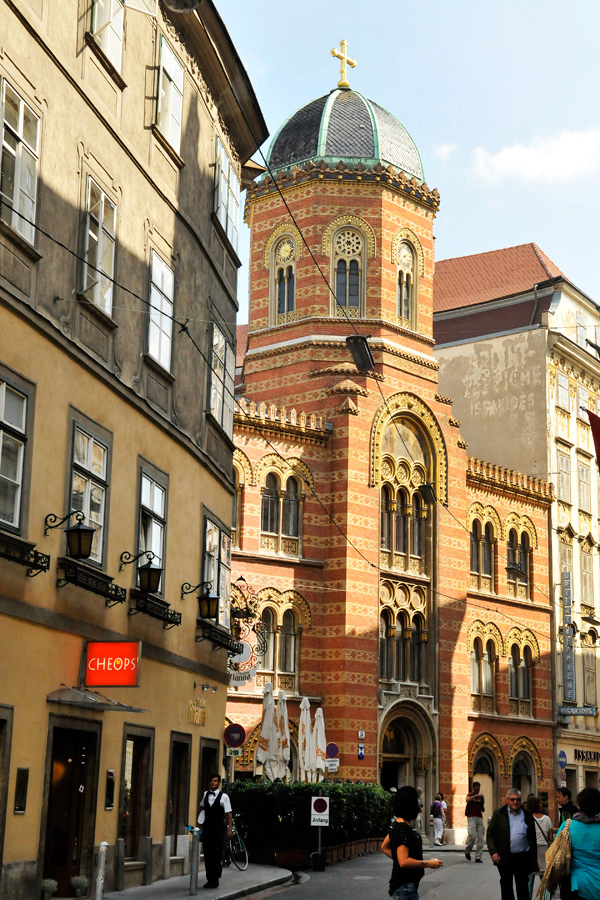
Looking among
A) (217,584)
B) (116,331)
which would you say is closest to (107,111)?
(116,331)

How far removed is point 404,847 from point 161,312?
33.2 ft

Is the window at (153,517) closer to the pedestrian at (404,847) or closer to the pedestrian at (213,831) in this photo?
the pedestrian at (213,831)

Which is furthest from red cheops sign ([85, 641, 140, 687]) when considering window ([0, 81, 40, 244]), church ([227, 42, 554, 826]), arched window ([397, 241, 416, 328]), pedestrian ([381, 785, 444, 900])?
arched window ([397, 241, 416, 328])

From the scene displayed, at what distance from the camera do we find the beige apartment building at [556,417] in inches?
1892

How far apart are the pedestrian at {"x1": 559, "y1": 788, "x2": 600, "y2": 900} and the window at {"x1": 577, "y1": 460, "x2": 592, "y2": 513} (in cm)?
4323

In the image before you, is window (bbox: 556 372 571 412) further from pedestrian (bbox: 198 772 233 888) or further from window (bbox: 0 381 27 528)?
window (bbox: 0 381 27 528)

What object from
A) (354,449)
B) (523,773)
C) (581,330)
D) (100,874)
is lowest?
(100,874)

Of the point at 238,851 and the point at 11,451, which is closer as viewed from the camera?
the point at 11,451

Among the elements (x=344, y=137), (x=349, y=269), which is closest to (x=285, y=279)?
(x=349, y=269)

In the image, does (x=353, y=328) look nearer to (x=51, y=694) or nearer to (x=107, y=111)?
(x=107, y=111)

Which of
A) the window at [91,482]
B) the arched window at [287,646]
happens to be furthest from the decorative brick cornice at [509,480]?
the window at [91,482]

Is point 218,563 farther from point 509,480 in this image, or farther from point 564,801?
point 509,480

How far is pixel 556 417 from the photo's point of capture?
49.6 m

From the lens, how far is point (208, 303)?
21047mm
